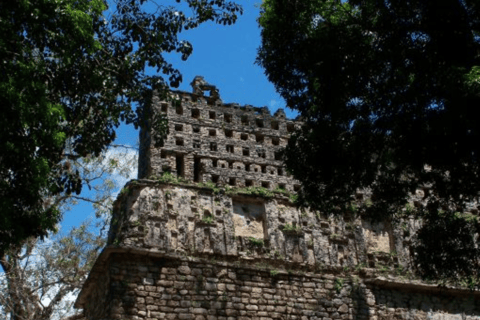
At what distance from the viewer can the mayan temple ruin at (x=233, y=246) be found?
40.0 feet

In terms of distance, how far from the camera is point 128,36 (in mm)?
10164

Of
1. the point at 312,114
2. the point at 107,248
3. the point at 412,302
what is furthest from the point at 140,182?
the point at 412,302

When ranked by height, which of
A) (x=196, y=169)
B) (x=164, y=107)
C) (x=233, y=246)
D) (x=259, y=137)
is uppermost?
(x=164, y=107)

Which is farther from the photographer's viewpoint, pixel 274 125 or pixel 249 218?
pixel 274 125

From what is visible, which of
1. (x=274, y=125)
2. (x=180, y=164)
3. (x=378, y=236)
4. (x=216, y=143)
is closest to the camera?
(x=180, y=164)

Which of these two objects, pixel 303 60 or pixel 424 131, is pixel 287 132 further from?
pixel 424 131

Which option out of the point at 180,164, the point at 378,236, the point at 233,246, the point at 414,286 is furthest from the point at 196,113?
the point at 414,286

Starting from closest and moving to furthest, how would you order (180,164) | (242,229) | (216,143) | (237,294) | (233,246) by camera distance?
(237,294), (233,246), (242,229), (180,164), (216,143)

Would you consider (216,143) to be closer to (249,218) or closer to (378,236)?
(249,218)

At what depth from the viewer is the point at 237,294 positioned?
41.2 ft

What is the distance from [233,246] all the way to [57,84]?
5617mm

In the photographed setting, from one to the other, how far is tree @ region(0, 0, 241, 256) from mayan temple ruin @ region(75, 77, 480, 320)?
1893 millimetres

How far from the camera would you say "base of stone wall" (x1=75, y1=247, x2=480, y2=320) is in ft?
39.2

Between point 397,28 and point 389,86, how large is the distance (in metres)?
0.81
